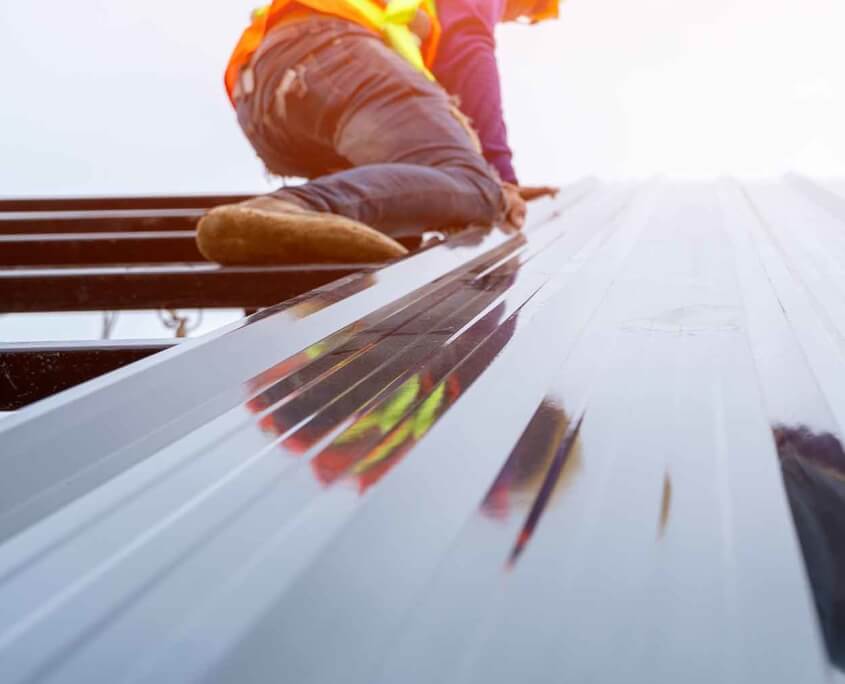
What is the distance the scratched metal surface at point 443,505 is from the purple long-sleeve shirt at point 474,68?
1.48 meters

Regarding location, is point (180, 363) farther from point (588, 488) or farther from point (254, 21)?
point (254, 21)

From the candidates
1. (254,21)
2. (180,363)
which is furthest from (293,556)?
(254,21)

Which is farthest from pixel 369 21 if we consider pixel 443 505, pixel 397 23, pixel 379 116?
pixel 443 505

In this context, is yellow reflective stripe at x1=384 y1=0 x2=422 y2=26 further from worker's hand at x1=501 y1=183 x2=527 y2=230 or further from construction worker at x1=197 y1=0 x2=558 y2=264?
worker's hand at x1=501 y1=183 x2=527 y2=230

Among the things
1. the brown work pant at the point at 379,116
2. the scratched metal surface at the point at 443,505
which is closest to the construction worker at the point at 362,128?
the brown work pant at the point at 379,116

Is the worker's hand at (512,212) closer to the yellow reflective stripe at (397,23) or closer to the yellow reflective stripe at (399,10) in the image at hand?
the yellow reflective stripe at (397,23)

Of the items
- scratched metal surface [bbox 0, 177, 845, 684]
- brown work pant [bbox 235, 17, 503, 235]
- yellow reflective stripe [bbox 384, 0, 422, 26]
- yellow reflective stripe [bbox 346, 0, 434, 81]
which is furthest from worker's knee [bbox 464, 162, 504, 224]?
scratched metal surface [bbox 0, 177, 845, 684]

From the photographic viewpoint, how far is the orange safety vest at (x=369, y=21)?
1.85 m

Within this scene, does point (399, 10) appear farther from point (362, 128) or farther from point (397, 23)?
point (362, 128)

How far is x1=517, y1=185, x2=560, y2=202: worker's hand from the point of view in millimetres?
2609

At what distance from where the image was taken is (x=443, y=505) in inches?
19.0

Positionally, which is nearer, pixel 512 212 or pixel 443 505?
pixel 443 505

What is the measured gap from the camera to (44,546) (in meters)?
0.45

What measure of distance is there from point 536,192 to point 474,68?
51cm
